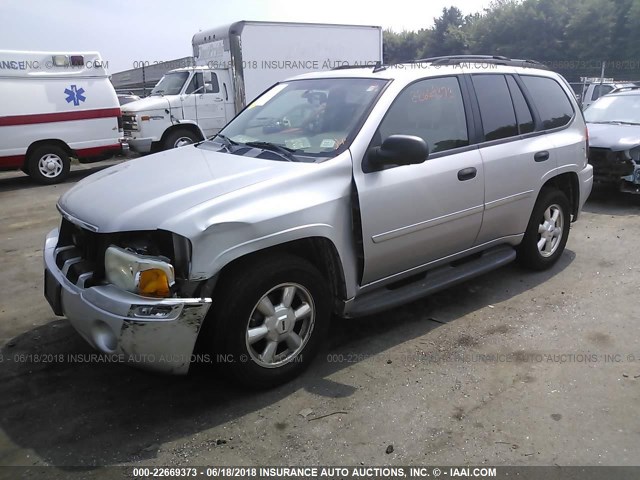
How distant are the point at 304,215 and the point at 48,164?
9.41 metres

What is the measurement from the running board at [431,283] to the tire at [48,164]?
927cm

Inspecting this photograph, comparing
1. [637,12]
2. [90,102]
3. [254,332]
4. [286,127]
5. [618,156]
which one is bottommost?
[254,332]

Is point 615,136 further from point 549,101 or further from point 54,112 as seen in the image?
point 54,112

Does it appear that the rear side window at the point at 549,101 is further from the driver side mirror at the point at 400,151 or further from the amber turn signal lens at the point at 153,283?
the amber turn signal lens at the point at 153,283

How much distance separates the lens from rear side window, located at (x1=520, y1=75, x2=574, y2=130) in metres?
4.75

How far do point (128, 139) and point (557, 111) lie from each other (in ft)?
32.0

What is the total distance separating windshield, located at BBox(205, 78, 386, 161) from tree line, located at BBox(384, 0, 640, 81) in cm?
3959

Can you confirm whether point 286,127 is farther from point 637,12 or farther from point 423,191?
point 637,12

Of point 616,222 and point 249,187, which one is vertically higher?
point 249,187

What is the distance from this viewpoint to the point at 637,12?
173ft

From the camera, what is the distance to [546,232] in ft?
16.2

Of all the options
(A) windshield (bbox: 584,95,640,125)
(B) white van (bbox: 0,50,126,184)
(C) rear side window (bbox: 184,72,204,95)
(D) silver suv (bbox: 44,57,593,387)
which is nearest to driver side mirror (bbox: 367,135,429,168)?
(D) silver suv (bbox: 44,57,593,387)

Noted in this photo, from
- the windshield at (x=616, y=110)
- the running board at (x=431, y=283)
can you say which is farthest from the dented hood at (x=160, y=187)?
the windshield at (x=616, y=110)

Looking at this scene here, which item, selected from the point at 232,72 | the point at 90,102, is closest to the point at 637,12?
the point at 232,72
